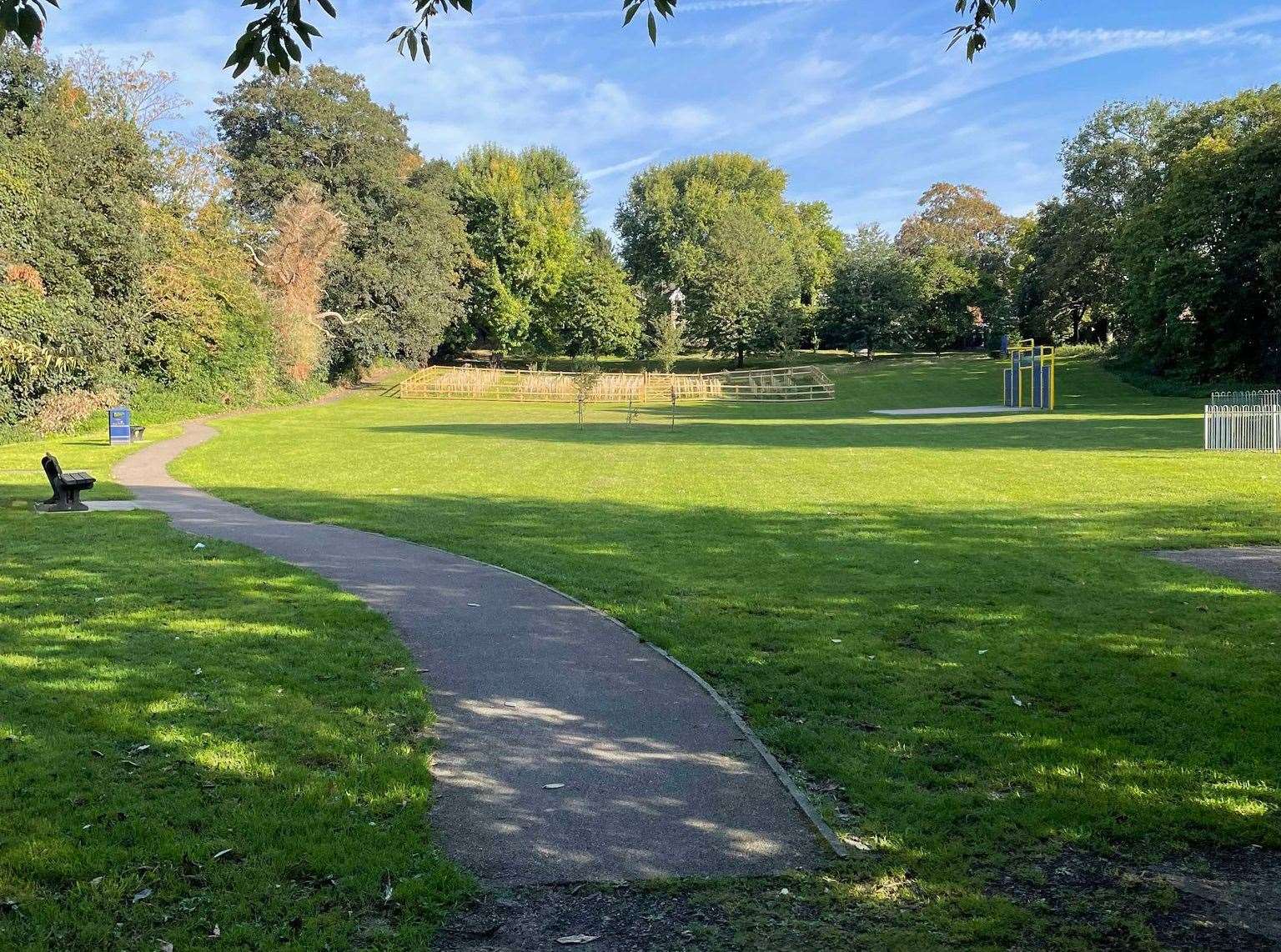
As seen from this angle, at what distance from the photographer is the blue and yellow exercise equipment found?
4431 centimetres

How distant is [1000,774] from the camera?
5.11 meters

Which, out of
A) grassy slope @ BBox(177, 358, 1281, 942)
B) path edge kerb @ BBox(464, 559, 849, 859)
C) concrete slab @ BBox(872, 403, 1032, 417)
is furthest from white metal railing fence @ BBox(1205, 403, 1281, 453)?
path edge kerb @ BBox(464, 559, 849, 859)

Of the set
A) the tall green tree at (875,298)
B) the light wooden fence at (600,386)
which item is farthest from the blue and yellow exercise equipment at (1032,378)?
the tall green tree at (875,298)

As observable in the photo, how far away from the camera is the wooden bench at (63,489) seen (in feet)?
45.4

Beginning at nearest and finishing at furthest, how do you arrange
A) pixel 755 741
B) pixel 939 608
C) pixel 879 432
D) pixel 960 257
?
pixel 755 741
pixel 939 608
pixel 879 432
pixel 960 257

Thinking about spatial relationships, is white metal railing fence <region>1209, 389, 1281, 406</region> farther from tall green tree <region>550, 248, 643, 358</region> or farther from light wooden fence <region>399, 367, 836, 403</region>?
tall green tree <region>550, 248, 643, 358</region>

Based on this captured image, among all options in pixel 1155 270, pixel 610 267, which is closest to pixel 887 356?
pixel 610 267

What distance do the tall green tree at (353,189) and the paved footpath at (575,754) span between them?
46623 millimetres

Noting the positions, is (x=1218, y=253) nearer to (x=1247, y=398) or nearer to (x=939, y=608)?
(x=1247, y=398)

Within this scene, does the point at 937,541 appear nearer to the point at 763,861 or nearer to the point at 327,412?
the point at 763,861

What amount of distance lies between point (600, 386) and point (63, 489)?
45394 mm

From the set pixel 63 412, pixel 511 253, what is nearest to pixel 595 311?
pixel 511 253

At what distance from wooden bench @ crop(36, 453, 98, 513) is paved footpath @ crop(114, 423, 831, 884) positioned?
7.31 metres

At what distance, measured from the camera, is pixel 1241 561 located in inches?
406
